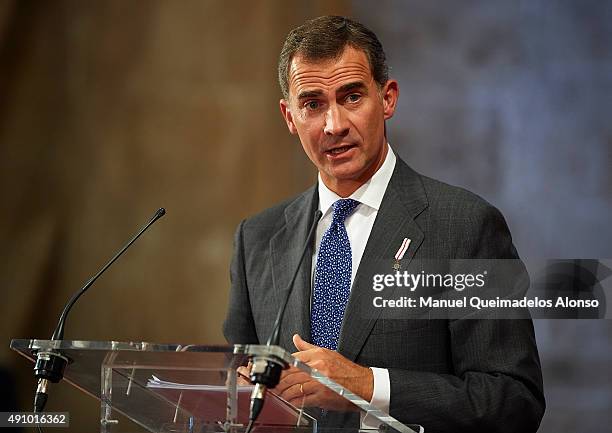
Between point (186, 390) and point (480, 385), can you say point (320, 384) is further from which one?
point (480, 385)

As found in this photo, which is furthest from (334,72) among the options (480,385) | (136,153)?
(136,153)

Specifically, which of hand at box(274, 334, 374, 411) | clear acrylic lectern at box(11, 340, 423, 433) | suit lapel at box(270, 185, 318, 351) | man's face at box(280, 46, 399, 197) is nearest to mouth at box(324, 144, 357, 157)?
man's face at box(280, 46, 399, 197)

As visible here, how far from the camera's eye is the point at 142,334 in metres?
3.87

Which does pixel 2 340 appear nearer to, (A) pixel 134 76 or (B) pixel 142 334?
(B) pixel 142 334

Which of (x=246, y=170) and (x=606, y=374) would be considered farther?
(x=246, y=170)

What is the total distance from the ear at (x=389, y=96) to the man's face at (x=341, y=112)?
0.03 m

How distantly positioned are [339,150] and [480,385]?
71cm

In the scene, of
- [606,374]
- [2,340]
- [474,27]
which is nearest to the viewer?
[606,374]

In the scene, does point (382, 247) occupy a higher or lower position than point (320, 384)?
higher

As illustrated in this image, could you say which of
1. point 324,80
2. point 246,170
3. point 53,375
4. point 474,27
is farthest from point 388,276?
point 246,170

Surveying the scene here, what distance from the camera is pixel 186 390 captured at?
172 centimetres

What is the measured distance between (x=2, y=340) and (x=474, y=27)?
7.36 feet

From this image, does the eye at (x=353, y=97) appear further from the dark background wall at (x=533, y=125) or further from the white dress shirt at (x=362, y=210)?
the dark background wall at (x=533, y=125)

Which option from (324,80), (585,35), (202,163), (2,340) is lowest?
(2,340)
